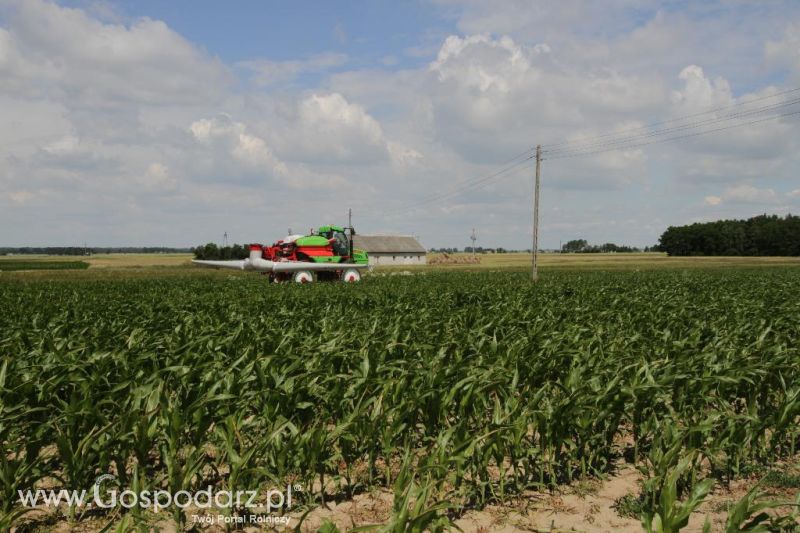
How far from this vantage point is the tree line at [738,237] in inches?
4333

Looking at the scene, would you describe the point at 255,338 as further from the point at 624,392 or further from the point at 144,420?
the point at 624,392

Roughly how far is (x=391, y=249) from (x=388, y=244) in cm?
129

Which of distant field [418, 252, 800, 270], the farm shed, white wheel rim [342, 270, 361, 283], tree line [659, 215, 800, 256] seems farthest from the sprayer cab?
tree line [659, 215, 800, 256]

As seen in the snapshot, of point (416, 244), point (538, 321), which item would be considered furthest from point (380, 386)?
point (416, 244)

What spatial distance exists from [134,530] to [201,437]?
119 centimetres

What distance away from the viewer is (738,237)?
384 ft

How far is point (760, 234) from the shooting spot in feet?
375

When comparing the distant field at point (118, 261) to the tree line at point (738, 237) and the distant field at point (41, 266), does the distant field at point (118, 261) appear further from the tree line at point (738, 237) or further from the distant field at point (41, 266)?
the tree line at point (738, 237)

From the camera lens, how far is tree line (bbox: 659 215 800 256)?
361 feet

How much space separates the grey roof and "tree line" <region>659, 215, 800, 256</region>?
220 ft

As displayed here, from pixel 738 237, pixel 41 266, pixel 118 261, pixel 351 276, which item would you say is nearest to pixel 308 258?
pixel 351 276

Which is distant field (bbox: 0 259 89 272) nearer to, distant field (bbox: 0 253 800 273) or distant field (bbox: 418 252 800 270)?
distant field (bbox: 0 253 800 273)

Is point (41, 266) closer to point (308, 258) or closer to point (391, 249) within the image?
point (391, 249)

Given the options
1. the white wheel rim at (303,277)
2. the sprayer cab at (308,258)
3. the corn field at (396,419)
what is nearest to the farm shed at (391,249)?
the sprayer cab at (308,258)
